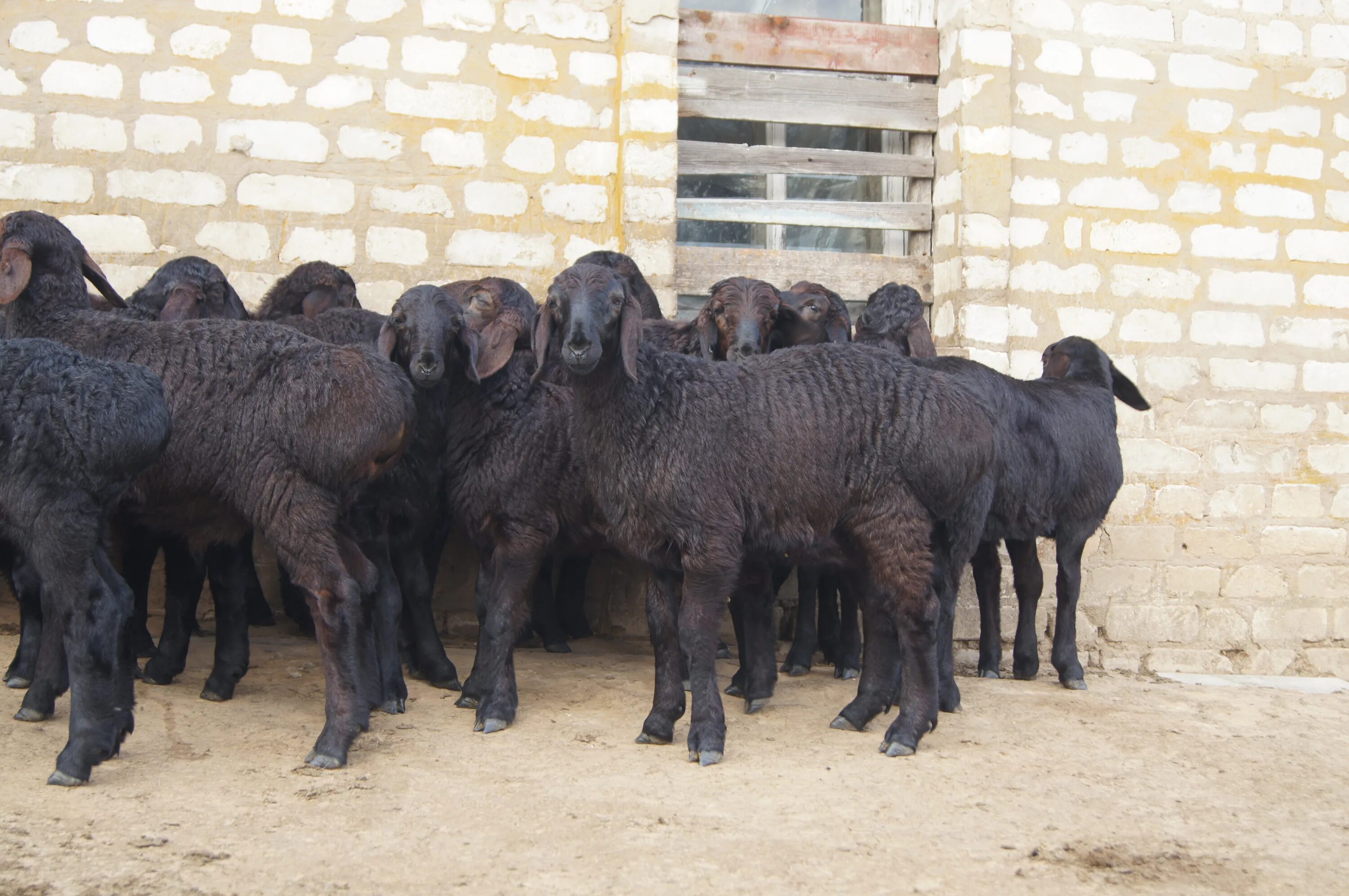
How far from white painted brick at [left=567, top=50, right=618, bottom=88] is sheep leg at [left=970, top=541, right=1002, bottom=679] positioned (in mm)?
3618

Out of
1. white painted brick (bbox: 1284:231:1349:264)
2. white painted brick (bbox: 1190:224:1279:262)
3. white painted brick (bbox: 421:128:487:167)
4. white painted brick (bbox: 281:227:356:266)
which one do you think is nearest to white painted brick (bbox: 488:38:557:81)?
white painted brick (bbox: 421:128:487:167)

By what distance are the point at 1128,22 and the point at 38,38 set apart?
21.7ft

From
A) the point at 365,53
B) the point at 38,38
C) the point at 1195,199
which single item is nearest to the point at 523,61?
the point at 365,53

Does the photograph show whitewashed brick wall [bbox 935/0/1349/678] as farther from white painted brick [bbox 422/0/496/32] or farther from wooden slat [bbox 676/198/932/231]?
white painted brick [bbox 422/0/496/32]

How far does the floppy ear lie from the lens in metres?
7.71

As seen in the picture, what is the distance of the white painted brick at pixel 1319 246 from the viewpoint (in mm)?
8781

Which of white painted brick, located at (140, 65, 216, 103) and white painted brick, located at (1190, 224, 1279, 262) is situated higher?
white painted brick, located at (140, 65, 216, 103)

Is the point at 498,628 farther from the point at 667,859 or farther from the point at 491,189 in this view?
the point at 491,189

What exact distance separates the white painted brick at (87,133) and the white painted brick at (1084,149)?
5.71m

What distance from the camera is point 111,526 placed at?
19.7 feet

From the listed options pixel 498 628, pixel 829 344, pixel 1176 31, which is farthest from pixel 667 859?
pixel 1176 31

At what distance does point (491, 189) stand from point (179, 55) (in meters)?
1.88

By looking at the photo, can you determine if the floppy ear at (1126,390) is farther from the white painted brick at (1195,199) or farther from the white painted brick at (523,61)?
→ the white painted brick at (523,61)

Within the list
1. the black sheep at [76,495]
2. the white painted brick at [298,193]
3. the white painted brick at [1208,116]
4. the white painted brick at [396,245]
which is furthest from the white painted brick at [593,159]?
the black sheep at [76,495]
